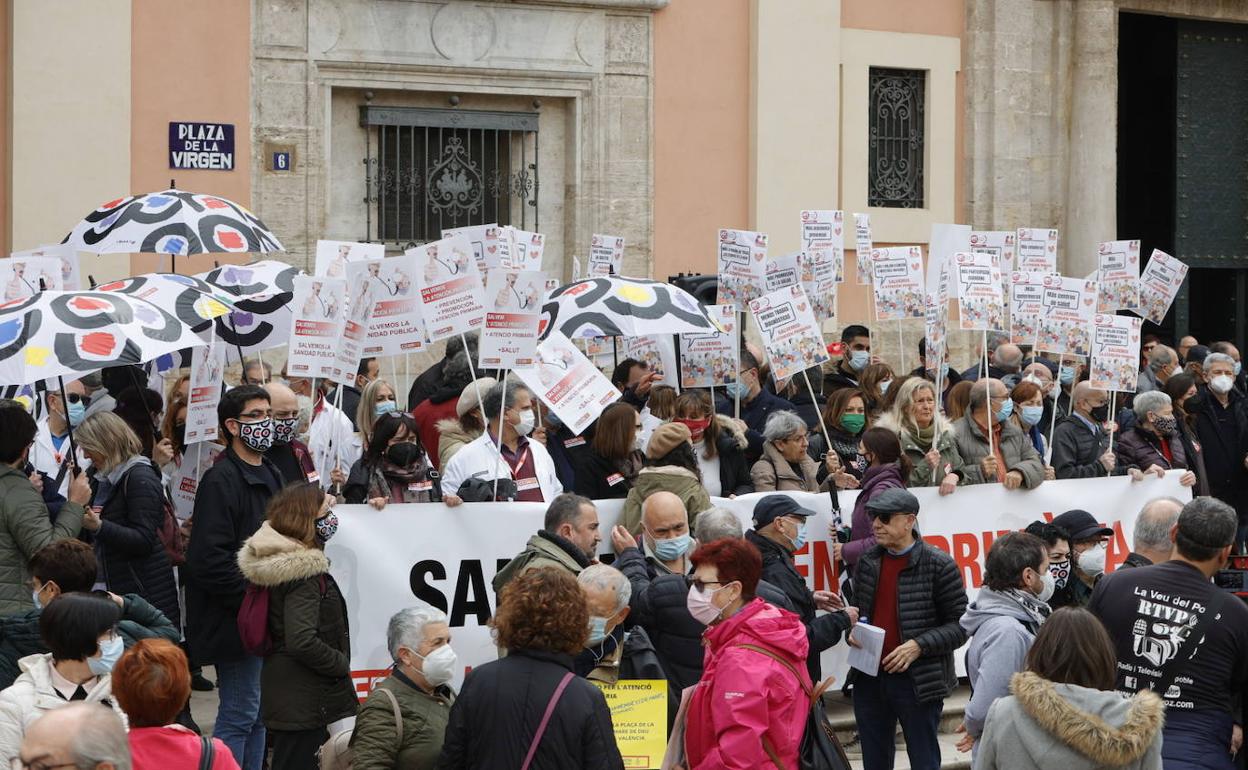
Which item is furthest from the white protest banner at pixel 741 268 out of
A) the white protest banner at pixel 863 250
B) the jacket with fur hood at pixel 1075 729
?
the jacket with fur hood at pixel 1075 729

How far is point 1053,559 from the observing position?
7.75 m

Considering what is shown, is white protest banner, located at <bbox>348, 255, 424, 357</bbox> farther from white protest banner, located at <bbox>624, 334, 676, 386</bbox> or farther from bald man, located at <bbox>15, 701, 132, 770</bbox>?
bald man, located at <bbox>15, 701, 132, 770</bbox>

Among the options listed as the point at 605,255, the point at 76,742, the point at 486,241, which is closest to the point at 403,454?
the point at 486,241

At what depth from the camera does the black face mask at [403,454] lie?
8.91 m

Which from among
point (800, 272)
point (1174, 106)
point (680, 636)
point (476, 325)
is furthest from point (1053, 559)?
point (1174, 106)

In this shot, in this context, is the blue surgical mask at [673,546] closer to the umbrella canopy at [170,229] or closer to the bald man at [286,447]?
the bald man at [286,447]

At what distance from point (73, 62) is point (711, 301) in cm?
587

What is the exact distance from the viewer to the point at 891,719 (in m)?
8.14

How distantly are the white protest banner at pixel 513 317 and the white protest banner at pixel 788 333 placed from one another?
2.15 metres

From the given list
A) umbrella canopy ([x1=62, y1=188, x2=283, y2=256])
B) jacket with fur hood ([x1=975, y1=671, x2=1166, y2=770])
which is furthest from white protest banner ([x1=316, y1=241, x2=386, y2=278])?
jacket with fur hood ([x1=975, y1=671, x2=1166, y2=770])

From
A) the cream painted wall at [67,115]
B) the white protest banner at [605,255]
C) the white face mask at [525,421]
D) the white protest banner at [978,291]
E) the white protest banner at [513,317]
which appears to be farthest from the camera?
the cream painted wall at [67,115]

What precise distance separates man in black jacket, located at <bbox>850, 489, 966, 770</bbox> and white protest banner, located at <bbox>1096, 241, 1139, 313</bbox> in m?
6.19

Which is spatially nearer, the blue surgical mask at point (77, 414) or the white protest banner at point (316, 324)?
the white protest banner at point (316, 324)

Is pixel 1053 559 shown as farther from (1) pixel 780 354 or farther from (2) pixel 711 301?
(2) pixel 711 301
